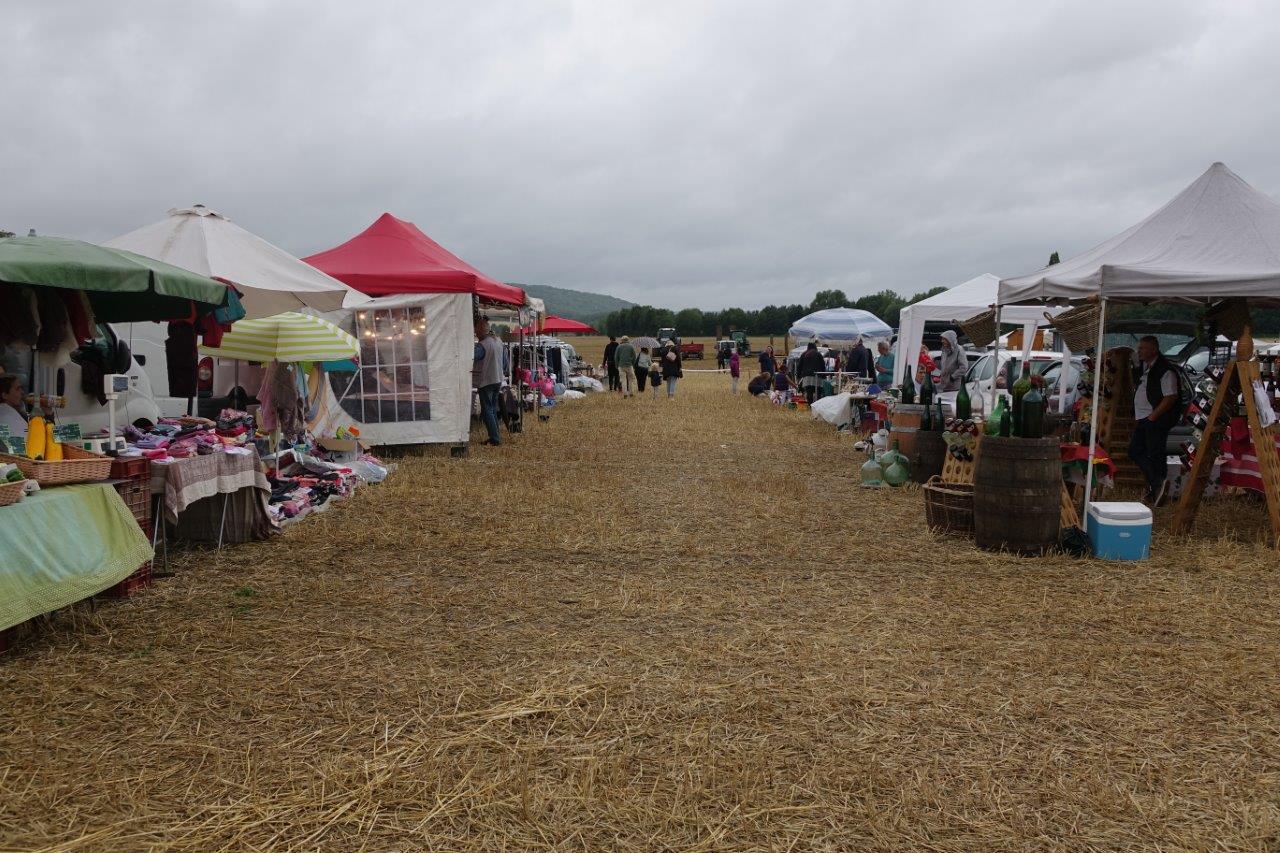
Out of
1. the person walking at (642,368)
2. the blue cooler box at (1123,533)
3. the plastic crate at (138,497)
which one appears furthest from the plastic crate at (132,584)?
the person walking at (642,368)

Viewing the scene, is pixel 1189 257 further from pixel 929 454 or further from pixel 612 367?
pixel 612 367

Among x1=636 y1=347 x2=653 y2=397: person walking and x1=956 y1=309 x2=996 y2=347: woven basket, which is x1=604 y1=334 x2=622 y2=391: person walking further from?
x1=956 y1=309 x2=996 y2=347: woven basket

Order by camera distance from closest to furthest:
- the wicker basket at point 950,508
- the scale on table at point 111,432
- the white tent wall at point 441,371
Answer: the scale on table at point 111,432, the wicker basket at point 950,508, the white tent wall at point 441,371

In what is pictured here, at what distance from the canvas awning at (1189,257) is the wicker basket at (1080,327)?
45.5 inches

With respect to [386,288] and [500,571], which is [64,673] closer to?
[500,571]

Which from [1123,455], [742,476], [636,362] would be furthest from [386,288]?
[636,362]

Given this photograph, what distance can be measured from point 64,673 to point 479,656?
1.89 m

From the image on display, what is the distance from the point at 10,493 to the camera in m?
4.21

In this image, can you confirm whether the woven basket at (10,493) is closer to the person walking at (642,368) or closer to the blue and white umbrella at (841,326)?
the blue and white umbrella at (841,326)

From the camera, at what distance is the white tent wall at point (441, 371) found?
1128 centimetres

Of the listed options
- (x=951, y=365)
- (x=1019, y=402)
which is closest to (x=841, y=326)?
(x=951, y=365)

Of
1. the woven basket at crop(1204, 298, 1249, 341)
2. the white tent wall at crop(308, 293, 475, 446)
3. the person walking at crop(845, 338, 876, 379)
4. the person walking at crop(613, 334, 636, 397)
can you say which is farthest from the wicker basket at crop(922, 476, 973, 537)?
the person walking at crop(613, 334, 636, 397)

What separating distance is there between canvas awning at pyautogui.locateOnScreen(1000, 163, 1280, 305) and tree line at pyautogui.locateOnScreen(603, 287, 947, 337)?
7657 centimetres

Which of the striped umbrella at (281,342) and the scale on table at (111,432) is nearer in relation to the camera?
the scale on table at (111,432)
